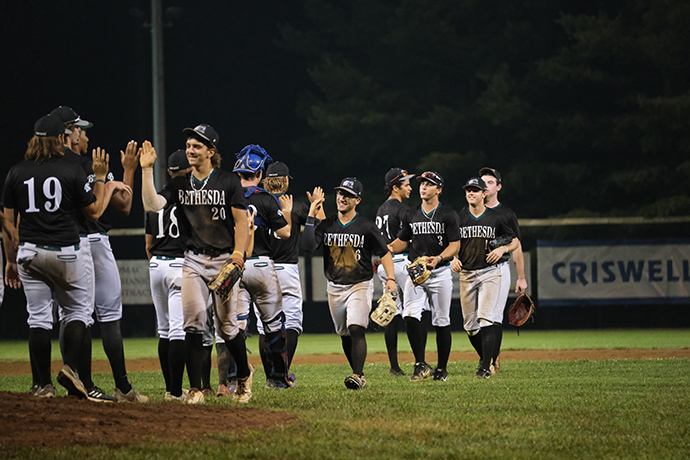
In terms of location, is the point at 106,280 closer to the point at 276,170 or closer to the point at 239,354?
the point at 239,354

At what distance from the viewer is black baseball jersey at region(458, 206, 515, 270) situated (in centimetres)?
986

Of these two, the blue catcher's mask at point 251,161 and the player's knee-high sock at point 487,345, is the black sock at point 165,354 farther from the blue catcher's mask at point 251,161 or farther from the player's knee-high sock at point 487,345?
the player's knee-high sock at point 487,345

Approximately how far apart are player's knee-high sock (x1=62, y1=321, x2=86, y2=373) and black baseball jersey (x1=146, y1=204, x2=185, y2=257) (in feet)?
4.40

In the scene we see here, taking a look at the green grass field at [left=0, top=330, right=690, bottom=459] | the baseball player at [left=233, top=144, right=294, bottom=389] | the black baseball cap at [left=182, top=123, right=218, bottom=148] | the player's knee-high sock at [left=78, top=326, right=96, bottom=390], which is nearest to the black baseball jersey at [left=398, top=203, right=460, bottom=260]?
the green grass field at [left=0, top=330, right=690, bottom=459]

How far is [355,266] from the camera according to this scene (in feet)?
28.7

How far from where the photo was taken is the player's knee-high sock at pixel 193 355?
6.93 meters

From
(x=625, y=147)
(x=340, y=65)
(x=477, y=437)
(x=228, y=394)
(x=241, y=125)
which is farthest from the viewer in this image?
(x=241, y=125)

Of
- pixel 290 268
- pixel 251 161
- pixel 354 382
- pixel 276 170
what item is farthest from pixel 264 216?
pixel 354 382

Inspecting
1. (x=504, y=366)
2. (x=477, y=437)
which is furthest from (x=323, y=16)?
(x=477, y=437)

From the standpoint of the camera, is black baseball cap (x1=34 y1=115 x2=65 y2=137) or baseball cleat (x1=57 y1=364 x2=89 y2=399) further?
black baseball cap (x1=34 y1=115 x2=65 y2=137)

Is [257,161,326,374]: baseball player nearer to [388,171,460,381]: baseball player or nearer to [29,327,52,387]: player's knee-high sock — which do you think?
[388,171,460,381]: baseball player

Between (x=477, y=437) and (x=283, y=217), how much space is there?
10.8 ft

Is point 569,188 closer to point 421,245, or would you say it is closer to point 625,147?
point 625,147

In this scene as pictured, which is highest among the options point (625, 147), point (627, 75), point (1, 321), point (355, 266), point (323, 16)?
point (323, 16)
